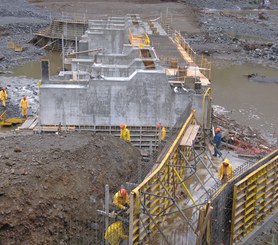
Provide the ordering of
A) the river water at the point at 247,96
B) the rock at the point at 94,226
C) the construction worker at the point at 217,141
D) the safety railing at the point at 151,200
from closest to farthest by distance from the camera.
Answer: the safety railing at the point at 151,200 → the rock at the point at 94,226 → the construction worker at the point at 217,141 → the river water at the point at 247,96

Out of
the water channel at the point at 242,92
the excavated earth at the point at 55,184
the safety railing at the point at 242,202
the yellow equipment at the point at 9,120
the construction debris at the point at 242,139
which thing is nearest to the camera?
the excavated earth at the point at 55,184

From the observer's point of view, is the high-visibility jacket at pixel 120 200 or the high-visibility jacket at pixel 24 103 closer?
the high-visibility jacket at pixel 120 200

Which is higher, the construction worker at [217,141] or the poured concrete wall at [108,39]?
the poured concrete wall at [108,39]

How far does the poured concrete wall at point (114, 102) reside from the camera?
15.2 metres

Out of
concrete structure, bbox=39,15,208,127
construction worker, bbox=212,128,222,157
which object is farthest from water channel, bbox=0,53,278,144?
concrete structure, bbox=39,15,208,127

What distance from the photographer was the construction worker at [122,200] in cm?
891

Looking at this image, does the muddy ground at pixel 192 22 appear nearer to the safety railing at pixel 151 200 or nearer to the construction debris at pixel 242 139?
the construction debris at pixel 242 139

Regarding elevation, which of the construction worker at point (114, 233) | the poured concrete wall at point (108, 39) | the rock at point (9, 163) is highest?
the poured concrete wall at point (108, 39)

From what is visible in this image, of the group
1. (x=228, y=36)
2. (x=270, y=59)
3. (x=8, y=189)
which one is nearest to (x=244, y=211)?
(x=8, y=189)

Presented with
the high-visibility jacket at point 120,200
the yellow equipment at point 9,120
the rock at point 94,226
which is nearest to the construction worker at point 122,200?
the high-visibility jacket at point 120,200

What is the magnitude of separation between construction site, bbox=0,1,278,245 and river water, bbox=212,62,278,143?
3.21 metres

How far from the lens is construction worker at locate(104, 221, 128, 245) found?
8.88 m

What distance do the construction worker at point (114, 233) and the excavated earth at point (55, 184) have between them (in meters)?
0.71

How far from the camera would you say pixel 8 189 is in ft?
29.2
